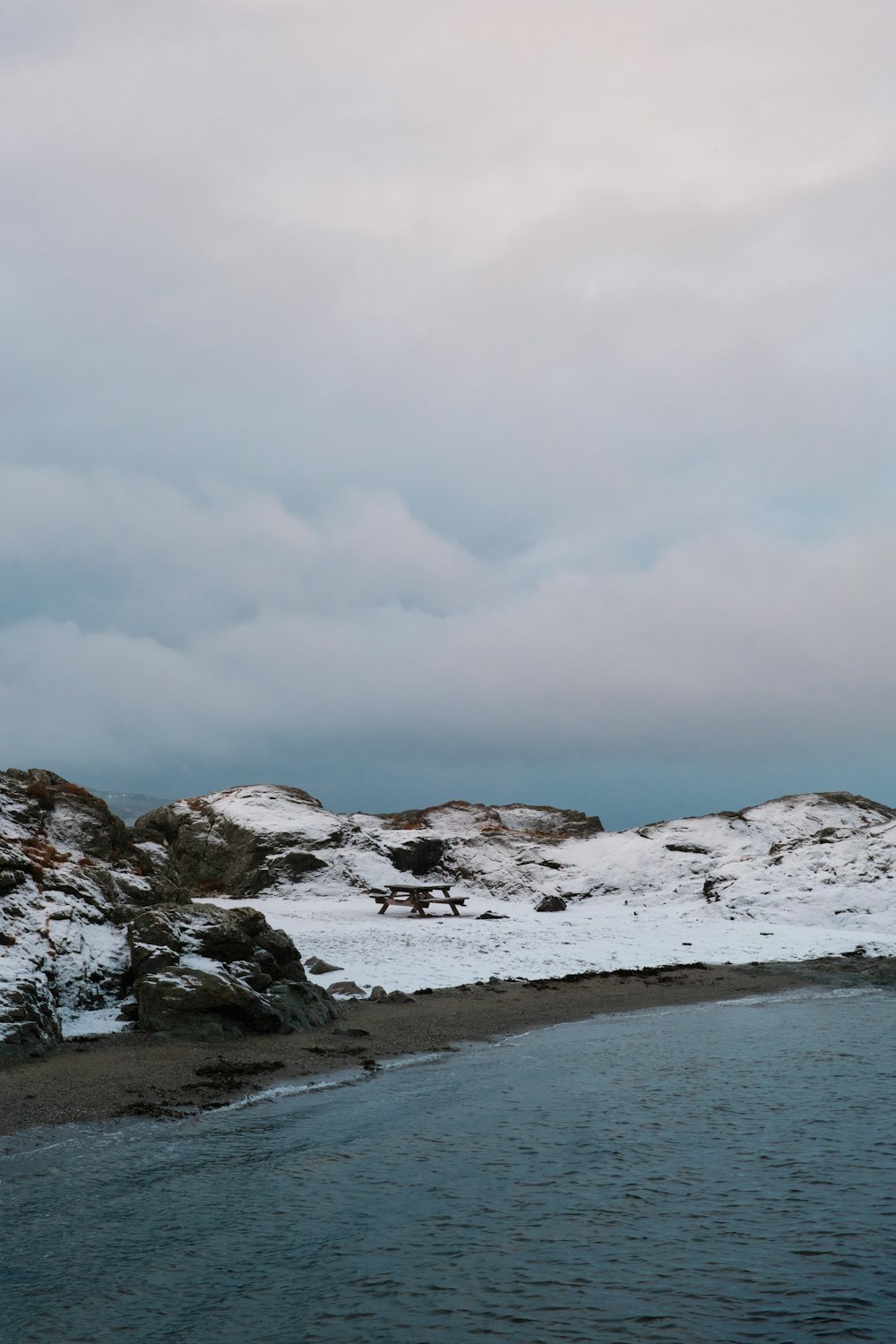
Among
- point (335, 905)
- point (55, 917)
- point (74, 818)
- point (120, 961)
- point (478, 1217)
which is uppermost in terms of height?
point (74, 818)

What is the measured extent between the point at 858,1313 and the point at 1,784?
23.9m

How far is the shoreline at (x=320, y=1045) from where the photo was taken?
12844mm

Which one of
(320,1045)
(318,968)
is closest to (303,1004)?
(320,1045)

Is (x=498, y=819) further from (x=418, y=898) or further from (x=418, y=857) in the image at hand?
(x=418, y=898)

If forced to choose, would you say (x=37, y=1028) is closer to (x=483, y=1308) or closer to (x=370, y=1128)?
(x=370, y=1128)

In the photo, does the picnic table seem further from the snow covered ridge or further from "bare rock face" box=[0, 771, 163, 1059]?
"bare rock face" box=[0, 771, 163, 1059]

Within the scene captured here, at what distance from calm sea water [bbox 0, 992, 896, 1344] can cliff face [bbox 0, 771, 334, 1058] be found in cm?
398

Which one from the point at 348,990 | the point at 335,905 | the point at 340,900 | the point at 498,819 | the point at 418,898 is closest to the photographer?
the point at 348,990

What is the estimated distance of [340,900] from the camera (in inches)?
1523

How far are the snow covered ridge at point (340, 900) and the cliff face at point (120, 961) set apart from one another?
1.6 inches

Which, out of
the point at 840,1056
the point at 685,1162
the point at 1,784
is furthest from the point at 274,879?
the point at 685,1162

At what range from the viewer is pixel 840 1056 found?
50.9 feet

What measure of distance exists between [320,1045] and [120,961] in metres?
4.46

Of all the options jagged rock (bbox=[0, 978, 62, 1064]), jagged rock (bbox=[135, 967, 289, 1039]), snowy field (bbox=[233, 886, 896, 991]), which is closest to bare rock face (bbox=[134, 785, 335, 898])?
snowy field (bbox=[233, 886, 896, 991])
